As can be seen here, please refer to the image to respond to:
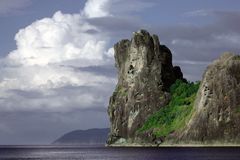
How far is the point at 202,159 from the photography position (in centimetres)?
14088

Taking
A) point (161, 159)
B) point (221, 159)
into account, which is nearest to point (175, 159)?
point (161, 159)

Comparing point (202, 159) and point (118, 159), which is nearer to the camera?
point (202, 159)

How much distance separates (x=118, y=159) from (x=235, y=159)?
1525 inches

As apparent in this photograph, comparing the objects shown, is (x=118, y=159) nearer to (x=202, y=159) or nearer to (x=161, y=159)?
(x=161, y=159)

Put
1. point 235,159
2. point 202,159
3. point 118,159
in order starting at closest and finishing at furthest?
point 235,159 < point 202,159 < point 118,159

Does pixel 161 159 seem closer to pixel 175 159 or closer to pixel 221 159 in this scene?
pixel 175 159

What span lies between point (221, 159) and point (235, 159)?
245 inches

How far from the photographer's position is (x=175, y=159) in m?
142

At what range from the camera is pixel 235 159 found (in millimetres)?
127812

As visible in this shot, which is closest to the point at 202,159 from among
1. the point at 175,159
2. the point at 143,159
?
the point at 175,159

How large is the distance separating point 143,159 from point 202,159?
54.3 ft

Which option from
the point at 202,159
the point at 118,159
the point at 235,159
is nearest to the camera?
the point at 235,159

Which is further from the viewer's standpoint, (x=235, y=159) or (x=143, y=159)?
(x=143, y=159)

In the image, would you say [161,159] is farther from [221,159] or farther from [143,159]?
[221,159]
